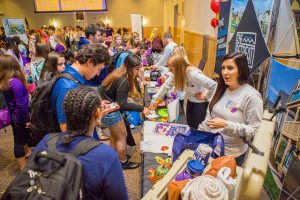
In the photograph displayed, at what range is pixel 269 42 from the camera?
218 centimetres

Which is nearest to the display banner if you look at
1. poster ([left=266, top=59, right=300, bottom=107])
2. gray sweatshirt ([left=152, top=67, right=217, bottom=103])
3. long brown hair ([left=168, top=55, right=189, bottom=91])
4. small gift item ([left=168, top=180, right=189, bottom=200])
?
poster ([left=266, top=59, right=300, bottom=107])

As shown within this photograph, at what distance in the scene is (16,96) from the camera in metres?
2.33

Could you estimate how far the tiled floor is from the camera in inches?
93.2

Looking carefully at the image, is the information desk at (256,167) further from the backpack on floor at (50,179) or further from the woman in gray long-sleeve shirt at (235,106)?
the woman in gray long-sleeve shirt at (235,106)

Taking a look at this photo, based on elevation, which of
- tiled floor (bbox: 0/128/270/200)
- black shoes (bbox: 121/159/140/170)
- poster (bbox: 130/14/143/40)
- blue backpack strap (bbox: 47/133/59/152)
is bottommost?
tiled floor (bbox: 0/128/270/200)

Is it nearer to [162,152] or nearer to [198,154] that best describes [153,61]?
[162,152]

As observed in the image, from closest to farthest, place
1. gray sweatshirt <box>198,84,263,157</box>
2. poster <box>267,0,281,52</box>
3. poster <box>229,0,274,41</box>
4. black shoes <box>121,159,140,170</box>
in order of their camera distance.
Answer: gray sweatshirt <box>198,84,263,157</box>, poster <box>267,0,281,52</box>, poster <box>229,0,274,41</box>, black shoes <box>121,159,140,170</box>

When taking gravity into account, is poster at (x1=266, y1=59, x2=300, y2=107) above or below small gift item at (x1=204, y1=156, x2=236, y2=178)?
above

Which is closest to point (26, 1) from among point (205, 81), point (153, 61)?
point (153, 61)

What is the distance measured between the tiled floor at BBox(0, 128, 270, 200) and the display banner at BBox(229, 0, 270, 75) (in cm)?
143

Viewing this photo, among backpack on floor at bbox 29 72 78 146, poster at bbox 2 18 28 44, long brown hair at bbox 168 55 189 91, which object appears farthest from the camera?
poster at bbox 2 18 28 44

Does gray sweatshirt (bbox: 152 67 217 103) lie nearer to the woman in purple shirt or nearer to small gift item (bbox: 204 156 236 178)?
small gift item (bbox: 204 156 236 178)

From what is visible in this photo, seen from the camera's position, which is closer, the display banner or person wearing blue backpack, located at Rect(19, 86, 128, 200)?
person wearing blue backpack, located at Rect(19, 86, 128, 200)

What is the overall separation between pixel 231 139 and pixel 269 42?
117 centimetres
